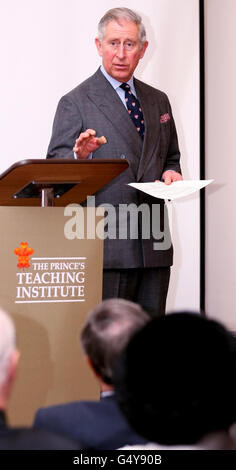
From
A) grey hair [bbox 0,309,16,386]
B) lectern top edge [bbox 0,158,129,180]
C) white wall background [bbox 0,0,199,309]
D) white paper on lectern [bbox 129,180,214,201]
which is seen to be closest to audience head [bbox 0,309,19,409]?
grey hair [bbox 0,309,16,386]

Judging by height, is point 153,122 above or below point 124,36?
below

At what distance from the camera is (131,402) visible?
1.11 metres

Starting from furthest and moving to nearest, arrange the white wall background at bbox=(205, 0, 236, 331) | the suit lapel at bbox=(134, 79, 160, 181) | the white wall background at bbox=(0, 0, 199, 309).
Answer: the white wall background at bbox=(205, 0, 236, 331) < the white wall background at bbox=(0, 0, 199, 309) < the suit lapel at bbox=(134, 79, 160, 181)

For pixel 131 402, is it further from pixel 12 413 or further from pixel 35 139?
pixel 35 139

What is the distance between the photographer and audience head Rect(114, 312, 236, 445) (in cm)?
108

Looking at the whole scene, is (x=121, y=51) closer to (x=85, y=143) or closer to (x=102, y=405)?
(x=85, y=143)

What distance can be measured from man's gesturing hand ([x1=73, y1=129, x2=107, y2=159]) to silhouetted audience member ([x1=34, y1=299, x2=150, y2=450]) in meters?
0.92

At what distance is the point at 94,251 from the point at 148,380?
1320 millimetres

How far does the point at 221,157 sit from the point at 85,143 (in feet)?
7.48

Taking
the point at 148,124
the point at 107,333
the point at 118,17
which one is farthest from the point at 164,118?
the point at 107,333

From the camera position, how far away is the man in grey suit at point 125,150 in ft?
9.01

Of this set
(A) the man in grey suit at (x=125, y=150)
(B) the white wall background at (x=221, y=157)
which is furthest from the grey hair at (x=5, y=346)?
(B) the white wall background at (x=221, y=157)

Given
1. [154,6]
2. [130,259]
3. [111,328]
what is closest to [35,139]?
[154,6]

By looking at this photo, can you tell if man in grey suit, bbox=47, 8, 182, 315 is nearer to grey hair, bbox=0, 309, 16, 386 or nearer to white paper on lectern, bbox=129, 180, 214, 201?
white paper on lectern, bbox=129, 180, 214, 201
